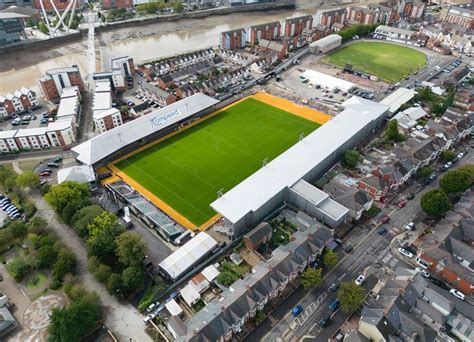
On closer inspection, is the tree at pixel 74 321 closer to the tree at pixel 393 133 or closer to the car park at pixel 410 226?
the car park at pixel 410 226

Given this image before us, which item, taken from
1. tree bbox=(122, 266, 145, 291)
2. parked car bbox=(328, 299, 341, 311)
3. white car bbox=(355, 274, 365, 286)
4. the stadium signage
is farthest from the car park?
the stadium signage

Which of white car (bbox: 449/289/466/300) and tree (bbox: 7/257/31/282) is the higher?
tree (bbox: 7/257/31/282)

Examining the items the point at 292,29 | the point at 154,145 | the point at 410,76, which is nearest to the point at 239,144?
the point at 154,145

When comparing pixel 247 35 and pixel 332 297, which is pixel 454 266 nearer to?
pixel 332 297

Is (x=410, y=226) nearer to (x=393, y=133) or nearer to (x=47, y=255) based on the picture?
(x=393, y=133)

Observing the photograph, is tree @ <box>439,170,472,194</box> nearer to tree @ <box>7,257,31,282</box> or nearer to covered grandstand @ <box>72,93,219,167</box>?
covered grandstand @ <box>72,93,219,167</box>

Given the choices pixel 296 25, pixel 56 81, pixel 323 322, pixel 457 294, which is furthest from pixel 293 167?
pixel 296 25
